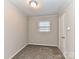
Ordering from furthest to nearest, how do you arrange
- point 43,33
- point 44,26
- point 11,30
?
point 43,33
point 44,26
point 11,30

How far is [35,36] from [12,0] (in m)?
3.26

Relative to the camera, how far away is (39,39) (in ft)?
18.6

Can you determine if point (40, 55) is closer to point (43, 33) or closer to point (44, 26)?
point (43, 33)

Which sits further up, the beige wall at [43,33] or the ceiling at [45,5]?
the ceiling at [45,5]

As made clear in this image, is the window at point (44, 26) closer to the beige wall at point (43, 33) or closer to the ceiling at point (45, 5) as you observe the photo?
the beige wall at point (43, 33)

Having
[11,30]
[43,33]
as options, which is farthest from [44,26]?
[11,30]

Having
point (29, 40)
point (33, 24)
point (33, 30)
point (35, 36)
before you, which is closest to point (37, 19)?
point (33, 24)

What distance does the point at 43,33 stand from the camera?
5551 mm

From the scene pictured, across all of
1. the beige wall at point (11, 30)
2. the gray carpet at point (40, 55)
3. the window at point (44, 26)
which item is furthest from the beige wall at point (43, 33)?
the beige wall at point (11, 30)

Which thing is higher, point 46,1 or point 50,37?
point 46,1

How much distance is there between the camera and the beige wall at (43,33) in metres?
5.32

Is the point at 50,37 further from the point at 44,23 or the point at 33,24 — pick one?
the point at 33,24

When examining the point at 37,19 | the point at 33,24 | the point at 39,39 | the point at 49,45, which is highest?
the point at 37,19

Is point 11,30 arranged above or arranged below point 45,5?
below
